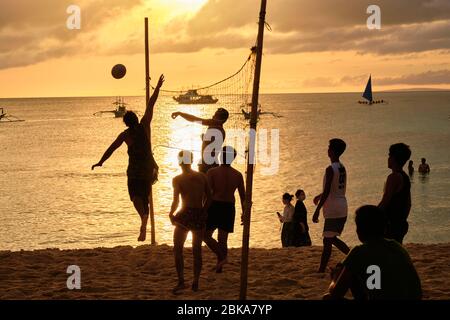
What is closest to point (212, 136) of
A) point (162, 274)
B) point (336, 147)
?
point (336, 147)

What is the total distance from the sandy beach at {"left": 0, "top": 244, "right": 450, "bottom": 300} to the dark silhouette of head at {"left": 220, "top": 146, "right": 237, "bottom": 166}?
177 centimetres

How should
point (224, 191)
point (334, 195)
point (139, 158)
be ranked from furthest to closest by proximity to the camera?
point (139, 158), point (224, 191), point (334, 195)

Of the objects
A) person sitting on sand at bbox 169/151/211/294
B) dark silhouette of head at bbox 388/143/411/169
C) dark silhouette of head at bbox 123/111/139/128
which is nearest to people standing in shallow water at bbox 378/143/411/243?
dark silhouette of head at bbox 388/143/411/169

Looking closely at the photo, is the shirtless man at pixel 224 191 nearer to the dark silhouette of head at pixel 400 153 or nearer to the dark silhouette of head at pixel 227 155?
the dark silhouette of head at pixel 227 155

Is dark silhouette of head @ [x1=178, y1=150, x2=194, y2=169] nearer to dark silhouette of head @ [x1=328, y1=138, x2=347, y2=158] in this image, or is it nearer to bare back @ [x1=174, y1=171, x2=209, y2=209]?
bare back @ [x1=174, y1=171, x2=209, y2=209]

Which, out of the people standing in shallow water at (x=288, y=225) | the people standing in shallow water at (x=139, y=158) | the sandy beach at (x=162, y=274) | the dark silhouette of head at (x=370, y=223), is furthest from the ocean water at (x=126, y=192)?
the dark silhouette of head at (x=370, y=223)

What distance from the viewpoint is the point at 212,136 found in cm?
908

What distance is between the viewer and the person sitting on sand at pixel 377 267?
5117mm

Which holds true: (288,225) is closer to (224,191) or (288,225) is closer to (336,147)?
(224,191)

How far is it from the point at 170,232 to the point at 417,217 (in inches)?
559

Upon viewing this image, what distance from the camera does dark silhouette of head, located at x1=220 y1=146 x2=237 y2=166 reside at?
889 cm

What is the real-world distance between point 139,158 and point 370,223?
517 cm
